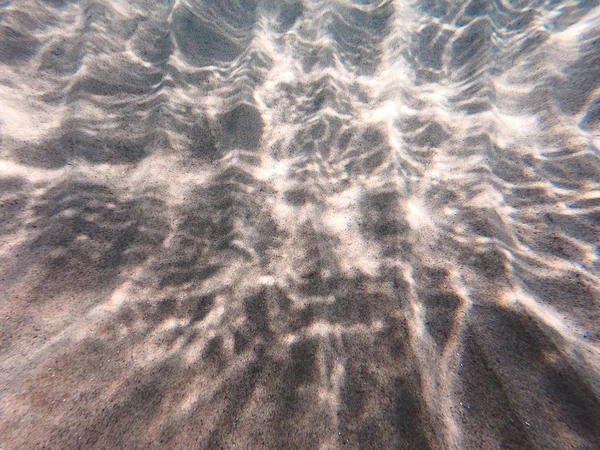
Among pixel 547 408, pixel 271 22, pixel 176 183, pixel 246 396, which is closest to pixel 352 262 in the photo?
pixel 246 396

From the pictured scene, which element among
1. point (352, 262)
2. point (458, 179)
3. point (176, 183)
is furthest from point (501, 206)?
point (176, 183)

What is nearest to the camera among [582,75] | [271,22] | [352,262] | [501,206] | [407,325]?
[407,325]

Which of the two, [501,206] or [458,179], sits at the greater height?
[458,179]

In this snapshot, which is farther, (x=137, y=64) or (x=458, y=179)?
(x=137, y=64)

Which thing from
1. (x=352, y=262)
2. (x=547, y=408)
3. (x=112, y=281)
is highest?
(x=112, y=281)

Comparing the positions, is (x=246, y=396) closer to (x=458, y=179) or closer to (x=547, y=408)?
(x=547, y=408)

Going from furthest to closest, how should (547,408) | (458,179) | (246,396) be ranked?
(458,179)
(246,396)
(547,408)
